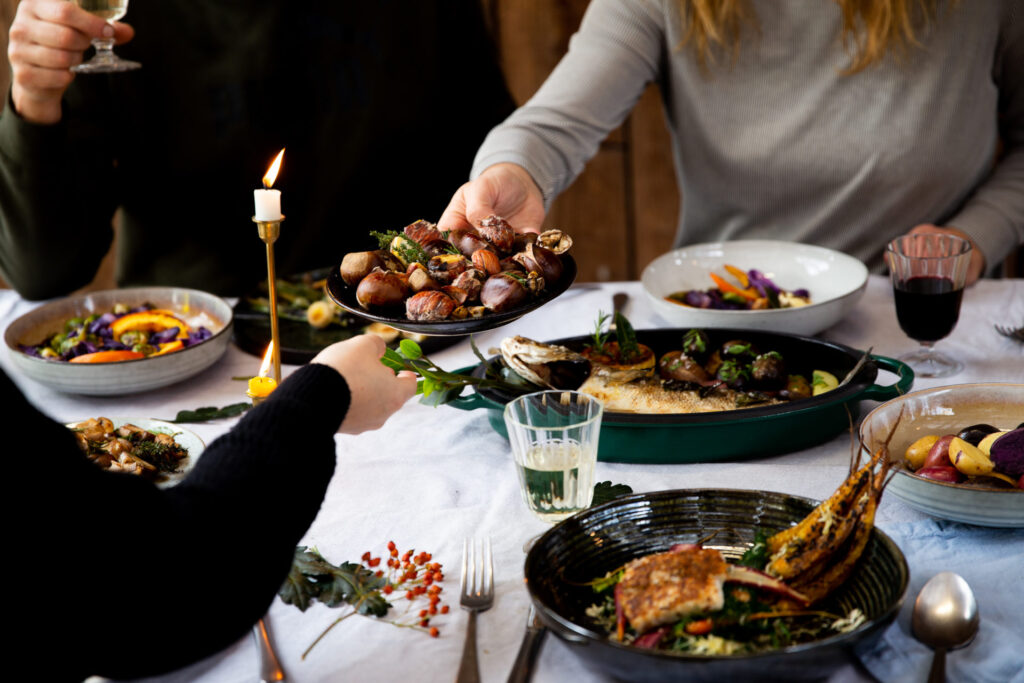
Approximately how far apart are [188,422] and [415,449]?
1.31ft

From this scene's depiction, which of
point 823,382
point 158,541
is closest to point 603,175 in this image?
point 823,382

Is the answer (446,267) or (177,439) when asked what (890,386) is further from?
(177,439)

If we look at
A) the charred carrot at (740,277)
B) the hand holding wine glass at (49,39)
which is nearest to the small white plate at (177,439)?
the hand holding wine glass at (49,39)

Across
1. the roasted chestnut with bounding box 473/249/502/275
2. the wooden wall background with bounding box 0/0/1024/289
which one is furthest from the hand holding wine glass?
the wooden wall background with bounding box 0/0/1024/289

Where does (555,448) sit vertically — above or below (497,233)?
below

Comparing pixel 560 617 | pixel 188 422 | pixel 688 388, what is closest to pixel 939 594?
pixel 560 617

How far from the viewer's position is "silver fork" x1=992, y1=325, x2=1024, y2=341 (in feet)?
5.46

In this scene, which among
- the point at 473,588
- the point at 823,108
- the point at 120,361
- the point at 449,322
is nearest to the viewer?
the point at 473,588

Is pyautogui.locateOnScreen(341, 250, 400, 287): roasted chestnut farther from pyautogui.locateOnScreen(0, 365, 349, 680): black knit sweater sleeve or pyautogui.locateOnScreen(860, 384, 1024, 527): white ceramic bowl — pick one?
pyautogui.locateOnScreen(860, 384, 1024, 527): white ceramic bowl

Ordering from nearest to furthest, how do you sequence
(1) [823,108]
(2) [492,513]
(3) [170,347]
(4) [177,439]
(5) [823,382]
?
1. (2) [492,513]
2. (4) [177,439]
3. (5) [823,382]
4. (3) [170,347]
5. (1) [823,108]

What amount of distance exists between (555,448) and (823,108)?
1475mm

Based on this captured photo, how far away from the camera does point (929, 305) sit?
61.2 inches

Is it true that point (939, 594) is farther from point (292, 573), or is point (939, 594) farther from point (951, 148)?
point (951, 148)

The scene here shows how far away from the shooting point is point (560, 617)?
0.82m
